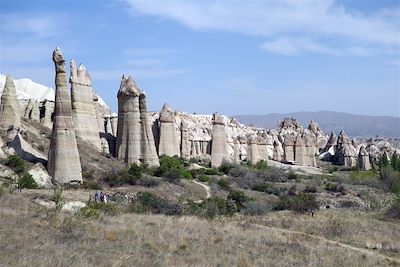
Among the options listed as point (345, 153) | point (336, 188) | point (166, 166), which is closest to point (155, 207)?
point (166, 166)

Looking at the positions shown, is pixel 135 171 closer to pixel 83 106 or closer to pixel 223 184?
pixel 223 184

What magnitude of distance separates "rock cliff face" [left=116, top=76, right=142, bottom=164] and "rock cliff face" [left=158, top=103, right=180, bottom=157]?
35.1 feet

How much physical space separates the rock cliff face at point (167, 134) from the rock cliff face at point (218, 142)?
3732 mm

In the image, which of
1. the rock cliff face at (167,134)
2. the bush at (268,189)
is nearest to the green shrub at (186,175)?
the bush at (268,189)

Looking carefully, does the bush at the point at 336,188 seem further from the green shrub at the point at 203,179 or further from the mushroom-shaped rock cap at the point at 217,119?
the mushroom-shaped rock cap at the point at 217,119

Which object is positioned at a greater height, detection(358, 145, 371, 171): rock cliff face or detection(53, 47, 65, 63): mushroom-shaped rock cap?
detection(53, 47, 65, 63): mushroom-shaped rock cap

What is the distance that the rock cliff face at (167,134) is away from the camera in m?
52.2

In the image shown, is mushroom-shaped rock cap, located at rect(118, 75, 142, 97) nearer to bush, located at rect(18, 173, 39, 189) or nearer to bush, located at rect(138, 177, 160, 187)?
bush, located at rect(138, 177, 160, 187)

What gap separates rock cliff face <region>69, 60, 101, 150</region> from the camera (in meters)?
41.7

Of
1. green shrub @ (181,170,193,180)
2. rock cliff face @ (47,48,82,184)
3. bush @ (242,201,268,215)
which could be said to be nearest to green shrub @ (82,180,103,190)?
rock cliff face @ (47,48,82,184)

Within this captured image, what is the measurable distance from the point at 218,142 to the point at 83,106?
16123mm

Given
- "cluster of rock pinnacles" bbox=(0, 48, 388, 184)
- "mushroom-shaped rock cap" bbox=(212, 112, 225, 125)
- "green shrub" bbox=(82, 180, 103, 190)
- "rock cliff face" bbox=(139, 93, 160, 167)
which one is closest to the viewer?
"cluster of rock pinnacles" bbox=(0, 48, 388, 184)

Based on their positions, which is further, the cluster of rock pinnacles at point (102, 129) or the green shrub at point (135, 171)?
Answer: the green shrub at point (135, 171)

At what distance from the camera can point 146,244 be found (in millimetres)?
11742
